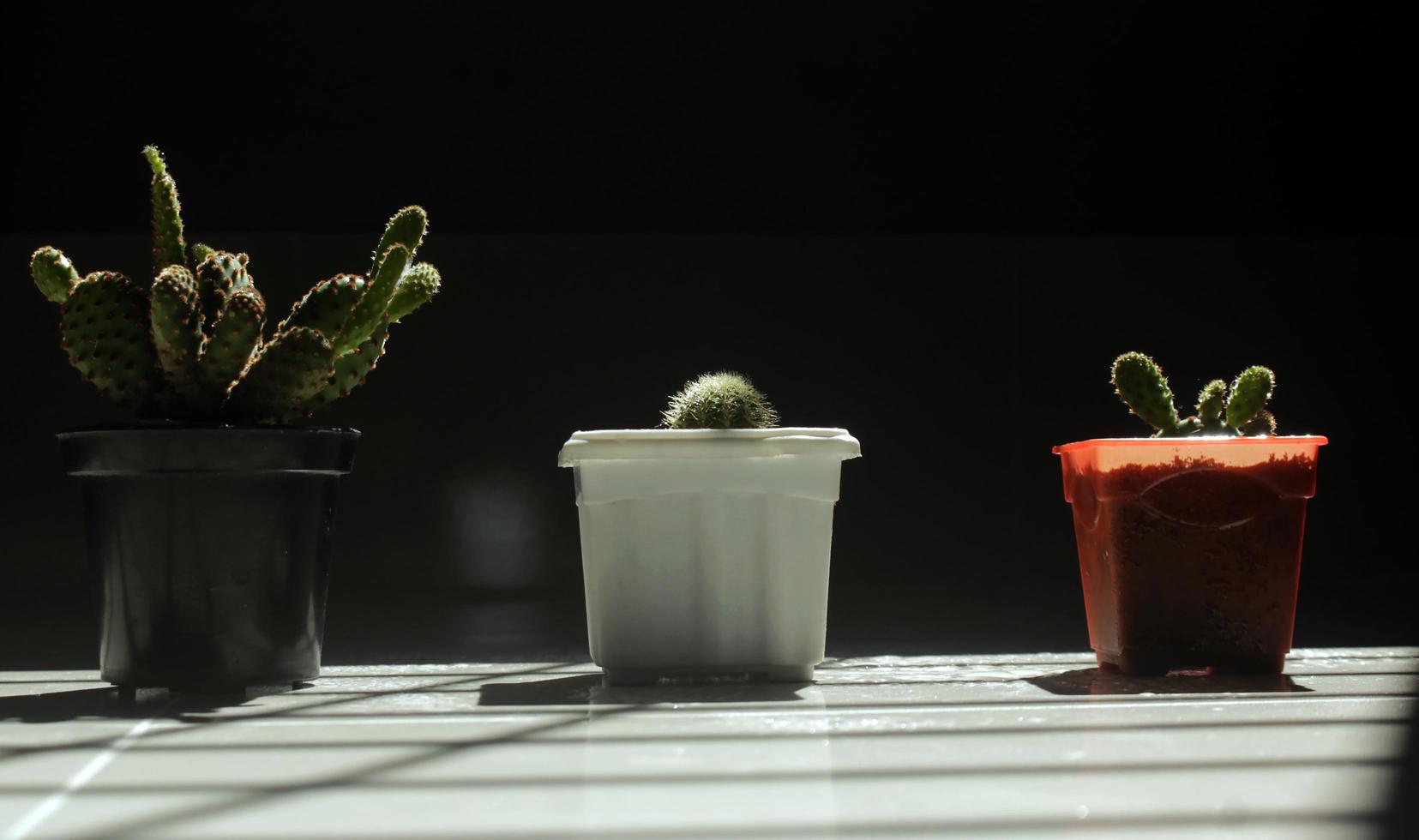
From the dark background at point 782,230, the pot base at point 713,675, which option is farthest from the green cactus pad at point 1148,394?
the dark background at point 782,230

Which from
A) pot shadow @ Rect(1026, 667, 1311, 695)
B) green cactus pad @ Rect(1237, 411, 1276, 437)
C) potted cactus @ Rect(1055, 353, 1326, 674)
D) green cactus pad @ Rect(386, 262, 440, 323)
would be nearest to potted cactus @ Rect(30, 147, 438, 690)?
green cactus pad @ Rect(386, 262, 440, 323)

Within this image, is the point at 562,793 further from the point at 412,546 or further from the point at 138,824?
the point at 412,546

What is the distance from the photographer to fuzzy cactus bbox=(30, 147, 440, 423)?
1.70 metres

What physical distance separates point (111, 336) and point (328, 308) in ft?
0.97

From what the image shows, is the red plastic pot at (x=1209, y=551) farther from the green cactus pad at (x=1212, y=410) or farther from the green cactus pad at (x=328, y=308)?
the green cactus pad at (x=328, y=308)

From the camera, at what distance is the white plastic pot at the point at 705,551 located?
1899 millimetres

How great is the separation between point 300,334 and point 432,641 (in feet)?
3.48

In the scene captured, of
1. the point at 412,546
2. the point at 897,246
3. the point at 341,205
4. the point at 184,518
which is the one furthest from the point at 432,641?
the point at 897,246

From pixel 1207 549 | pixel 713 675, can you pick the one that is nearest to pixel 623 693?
pixel 713 675

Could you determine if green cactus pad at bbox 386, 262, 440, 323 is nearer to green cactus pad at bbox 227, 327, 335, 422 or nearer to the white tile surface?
green cactus pad at bbox 227, 327, 335, 422

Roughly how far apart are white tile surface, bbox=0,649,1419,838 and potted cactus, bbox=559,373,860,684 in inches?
3.5

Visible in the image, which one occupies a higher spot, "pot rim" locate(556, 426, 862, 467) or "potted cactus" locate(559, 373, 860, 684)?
"pot rim" locate(556, 426, 862, 467)

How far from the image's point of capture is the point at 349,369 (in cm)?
188

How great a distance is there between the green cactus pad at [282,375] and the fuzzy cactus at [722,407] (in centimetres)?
55
